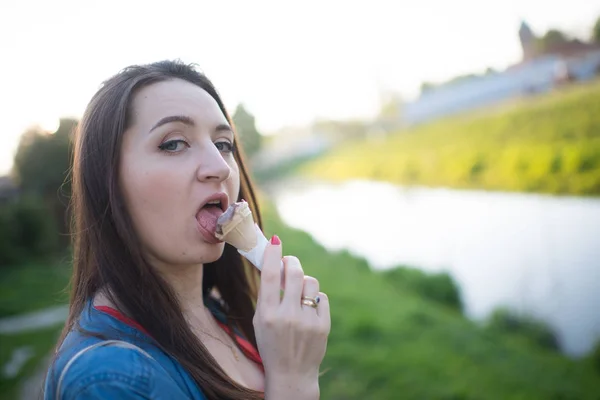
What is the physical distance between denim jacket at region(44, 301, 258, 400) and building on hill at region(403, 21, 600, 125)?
6.60m

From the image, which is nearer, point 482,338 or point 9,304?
point 482,338

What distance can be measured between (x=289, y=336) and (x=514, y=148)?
281 inches

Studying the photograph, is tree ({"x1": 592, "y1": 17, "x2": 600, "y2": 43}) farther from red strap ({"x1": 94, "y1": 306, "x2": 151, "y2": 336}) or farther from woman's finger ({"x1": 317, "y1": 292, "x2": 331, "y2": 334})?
red strap ({"x1": 94, "y1": 306, "x2": 151, "y2": 336})

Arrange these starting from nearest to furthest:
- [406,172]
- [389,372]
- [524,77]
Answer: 1. [389,372]
2. [524,77]
3. [406,172]

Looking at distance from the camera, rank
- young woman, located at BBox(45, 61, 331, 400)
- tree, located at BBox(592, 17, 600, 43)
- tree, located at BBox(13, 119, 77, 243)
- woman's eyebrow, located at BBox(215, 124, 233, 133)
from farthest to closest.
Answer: tree, located at BBox(13, 119, 77, 243) → tree, located at BBox(592, 17, 600, 43) → woman's eyebrow, located at BBox(215, 124, 233, 133) → young woman, located at BBox(45, 61, 331, 400)

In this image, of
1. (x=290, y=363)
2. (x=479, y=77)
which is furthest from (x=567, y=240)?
(x=290, y=363)

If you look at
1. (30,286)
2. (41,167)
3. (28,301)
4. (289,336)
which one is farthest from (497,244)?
(41,167)

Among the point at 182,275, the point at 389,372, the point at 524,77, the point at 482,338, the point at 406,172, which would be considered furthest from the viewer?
the point at 406,172

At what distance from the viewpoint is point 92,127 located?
137 centimetres

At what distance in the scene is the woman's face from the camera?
4.24ft

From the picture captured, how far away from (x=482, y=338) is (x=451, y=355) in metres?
0.86

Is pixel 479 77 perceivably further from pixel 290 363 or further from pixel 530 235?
pixel 290 363

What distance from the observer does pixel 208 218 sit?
137cm

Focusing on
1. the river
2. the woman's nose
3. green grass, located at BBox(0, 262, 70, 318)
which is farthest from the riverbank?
the woman's nose
